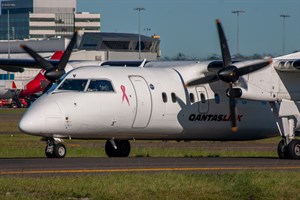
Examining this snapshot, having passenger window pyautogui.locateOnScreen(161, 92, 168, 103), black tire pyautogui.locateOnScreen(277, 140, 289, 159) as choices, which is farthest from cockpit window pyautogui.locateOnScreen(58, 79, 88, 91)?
black tire pyautogui.locateOnScreen(277, 140, 289, 159)

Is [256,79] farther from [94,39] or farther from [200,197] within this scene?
[94,39]

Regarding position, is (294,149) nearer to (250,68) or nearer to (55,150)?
(250,68)

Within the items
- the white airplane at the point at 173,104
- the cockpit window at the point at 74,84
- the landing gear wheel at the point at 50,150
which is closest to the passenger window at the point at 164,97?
the white airplane at the point at 173,104

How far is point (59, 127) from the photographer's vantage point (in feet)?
86.1

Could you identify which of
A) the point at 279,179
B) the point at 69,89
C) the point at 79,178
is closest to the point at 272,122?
the point at 69,89

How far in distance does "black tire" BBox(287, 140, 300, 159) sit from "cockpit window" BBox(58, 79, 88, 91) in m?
6.98

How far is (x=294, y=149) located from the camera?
28.8m

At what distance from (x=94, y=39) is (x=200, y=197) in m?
113

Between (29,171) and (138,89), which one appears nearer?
(29,171)

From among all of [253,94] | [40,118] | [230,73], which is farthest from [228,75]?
[40,118]

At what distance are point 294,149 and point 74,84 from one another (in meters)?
7.45

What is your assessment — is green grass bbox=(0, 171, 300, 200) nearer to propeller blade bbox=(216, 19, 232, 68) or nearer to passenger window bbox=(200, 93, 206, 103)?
propeller blade bbox=(216, 19, 232, 68)

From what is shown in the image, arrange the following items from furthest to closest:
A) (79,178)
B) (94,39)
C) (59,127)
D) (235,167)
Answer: (94,39), (59,127), (235,167), (79,178)

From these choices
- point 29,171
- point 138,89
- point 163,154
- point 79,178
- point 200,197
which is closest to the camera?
point 200,197
